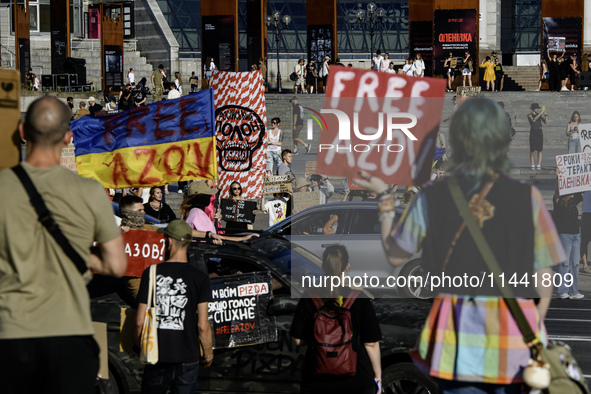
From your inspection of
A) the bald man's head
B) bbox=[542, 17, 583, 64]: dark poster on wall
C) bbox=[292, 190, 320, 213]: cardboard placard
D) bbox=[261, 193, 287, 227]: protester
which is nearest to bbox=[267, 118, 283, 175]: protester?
bbox=[261, 193, 287, 227]: protester

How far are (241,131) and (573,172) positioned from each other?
188 inches

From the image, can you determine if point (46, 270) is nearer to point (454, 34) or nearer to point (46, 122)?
point (46, 122)

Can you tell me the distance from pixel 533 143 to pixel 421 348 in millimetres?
21628

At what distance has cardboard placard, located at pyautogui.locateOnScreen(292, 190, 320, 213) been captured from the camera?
1458 centimetres

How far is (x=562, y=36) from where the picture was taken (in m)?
38.3

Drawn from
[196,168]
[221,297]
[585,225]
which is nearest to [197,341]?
[221,297]

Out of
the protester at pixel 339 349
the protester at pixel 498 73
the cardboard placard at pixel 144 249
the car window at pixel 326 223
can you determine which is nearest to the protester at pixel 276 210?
the car window at pixel 326 223

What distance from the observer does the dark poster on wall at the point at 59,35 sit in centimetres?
4747

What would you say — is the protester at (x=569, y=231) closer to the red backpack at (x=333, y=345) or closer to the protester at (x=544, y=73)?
the red backpack at (x=333, y=345)

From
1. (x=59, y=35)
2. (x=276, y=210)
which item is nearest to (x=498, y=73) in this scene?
(x=59, y=35)

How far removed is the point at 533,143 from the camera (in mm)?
A: 24906

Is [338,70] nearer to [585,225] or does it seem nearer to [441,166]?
[585,225]

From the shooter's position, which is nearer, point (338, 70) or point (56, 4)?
point (338, 70)

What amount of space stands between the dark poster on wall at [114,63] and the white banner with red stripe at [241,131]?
30.5 m
